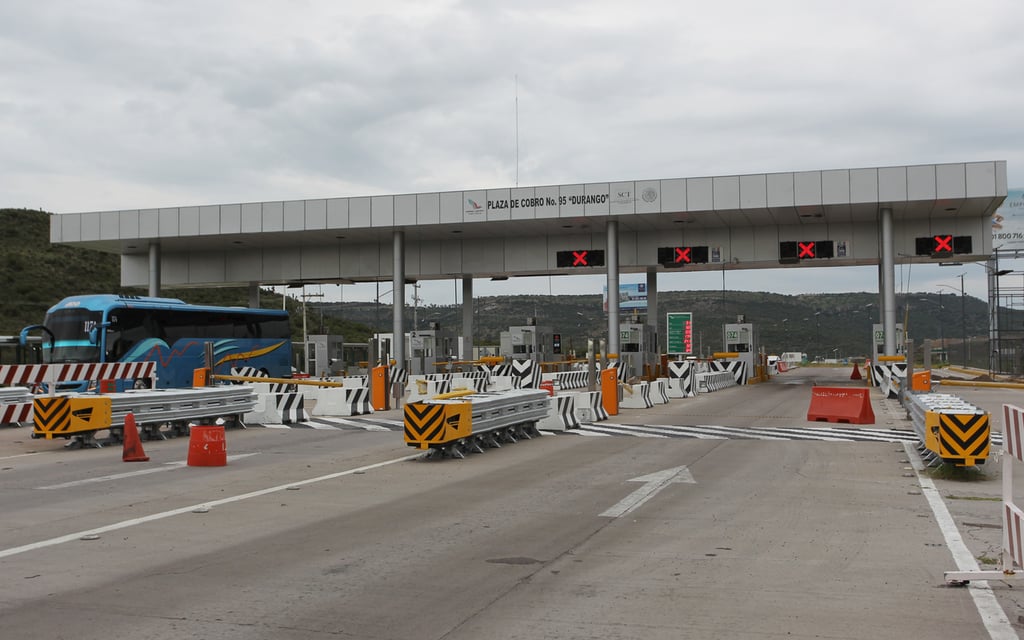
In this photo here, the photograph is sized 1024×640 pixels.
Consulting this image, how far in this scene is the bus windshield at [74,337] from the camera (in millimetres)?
30562

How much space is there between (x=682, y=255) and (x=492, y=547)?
36316 millimetres

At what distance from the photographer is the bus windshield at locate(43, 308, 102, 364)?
30562 mm

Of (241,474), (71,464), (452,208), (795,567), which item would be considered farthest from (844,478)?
(452,208)

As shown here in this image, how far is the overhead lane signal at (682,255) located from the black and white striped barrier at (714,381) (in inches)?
209

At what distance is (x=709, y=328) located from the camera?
133500mm

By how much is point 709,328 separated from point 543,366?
91.7 m

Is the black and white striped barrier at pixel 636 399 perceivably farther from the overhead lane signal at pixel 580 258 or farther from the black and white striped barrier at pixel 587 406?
the overhead lane signal at pixel 580 258

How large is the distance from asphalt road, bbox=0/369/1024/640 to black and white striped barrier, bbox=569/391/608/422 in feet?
19.3

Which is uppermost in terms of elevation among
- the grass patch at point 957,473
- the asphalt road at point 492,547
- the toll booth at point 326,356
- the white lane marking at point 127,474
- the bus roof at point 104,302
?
the bus roof at point 104,302

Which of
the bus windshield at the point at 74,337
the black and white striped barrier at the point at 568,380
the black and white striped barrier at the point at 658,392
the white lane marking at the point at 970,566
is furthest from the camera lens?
the black and white striped barrier at the point at 568,380

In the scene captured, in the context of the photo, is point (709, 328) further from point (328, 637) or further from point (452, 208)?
point (328, 637)

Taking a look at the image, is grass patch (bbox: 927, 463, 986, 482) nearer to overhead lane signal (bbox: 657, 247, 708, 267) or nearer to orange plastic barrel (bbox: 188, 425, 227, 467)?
orange plastic barrel (bbox: 188, 425, 227, 467)

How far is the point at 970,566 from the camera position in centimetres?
730

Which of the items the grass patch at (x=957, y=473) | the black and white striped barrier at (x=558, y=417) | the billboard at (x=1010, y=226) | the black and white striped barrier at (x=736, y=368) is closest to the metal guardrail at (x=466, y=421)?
the black and white striped barrier at (x=558, y=417)
